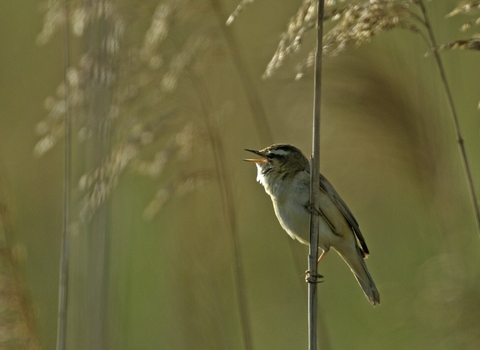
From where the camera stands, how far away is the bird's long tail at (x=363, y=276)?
339cm

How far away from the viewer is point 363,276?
136 inches

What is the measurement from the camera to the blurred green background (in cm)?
329

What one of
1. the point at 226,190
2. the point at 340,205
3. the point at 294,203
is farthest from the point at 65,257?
the point at 340,205

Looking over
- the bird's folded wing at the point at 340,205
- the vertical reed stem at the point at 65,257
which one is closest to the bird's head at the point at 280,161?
the bird's folded wing at the point at 340,205

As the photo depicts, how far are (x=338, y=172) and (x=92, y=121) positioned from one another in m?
1.65

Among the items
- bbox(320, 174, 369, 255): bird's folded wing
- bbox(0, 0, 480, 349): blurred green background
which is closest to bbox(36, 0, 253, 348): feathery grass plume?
bbox(0, 0, 480, 349): blurred green background

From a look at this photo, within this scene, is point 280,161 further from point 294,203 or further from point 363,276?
point 363,276

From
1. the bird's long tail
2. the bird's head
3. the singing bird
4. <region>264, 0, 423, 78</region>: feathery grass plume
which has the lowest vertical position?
the bird's long tail

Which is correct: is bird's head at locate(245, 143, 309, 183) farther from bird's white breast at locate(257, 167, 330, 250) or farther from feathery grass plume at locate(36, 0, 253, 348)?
feathery grass plume at locate(36, 0, 253, 348)

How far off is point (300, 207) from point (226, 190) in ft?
1.26

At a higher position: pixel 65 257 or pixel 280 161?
pixel 280 161

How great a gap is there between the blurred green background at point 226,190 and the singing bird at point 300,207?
0.39 ft

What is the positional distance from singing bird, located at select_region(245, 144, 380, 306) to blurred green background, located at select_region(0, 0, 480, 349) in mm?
120

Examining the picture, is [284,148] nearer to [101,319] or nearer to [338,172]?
[338,172]
